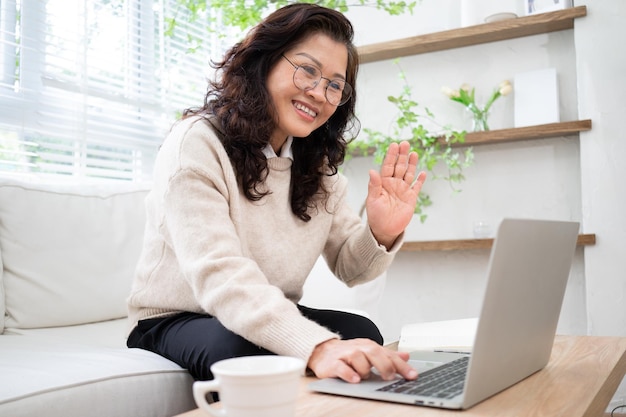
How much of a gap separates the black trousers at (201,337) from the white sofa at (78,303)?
1.6 inches

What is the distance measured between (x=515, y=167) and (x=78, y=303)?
189cm

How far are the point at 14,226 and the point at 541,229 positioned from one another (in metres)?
1.35

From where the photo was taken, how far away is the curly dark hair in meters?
1.32

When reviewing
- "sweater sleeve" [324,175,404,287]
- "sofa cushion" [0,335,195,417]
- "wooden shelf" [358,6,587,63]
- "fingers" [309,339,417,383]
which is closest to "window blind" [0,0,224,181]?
"wooden shelf" [358,6,587,63]

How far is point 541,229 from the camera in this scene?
75cm

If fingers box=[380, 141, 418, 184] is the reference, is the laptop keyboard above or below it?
below

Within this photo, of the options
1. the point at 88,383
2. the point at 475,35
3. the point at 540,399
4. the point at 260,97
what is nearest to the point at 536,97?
the point at 475,35

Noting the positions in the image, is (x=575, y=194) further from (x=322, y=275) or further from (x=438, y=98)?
(x=322, y=275)

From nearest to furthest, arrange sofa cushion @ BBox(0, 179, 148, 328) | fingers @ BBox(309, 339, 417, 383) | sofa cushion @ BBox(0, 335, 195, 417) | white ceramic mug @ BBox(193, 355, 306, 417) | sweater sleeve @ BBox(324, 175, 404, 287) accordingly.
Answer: white ceramic mug @ BBox(193, 355, 306, 417) → fingers @ BBox(309, 339, 417, 383) → sofa cushion @ BBox(0, 335, 195, 417) → sweater sleeve @ BBox(324, 175, 404, 287) → sofa cushion @ BBox(0, 179, 148, 328)

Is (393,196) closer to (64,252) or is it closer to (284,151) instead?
(284,151)

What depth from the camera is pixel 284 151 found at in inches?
57.2

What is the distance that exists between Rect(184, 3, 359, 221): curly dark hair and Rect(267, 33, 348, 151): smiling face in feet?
0.05

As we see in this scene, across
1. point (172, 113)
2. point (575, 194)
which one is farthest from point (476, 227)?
point (172, 113)

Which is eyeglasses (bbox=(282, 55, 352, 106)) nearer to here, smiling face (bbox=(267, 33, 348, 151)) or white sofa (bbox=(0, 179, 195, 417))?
smiling face (bbox=(267, 33, 348, 151))
